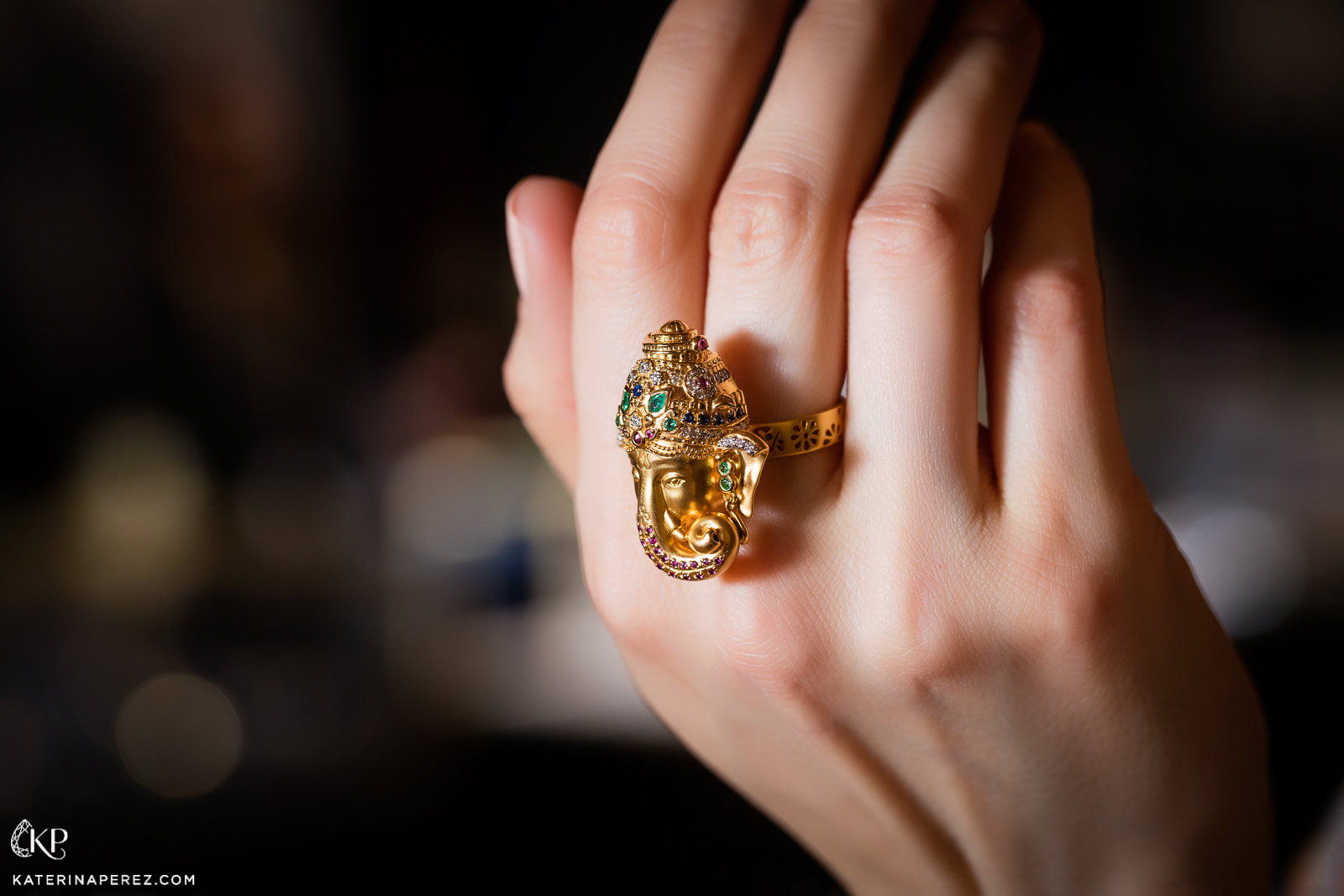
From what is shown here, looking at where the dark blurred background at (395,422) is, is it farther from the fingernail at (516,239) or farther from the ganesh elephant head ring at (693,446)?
the ganesh elephant head ring at (693,446)

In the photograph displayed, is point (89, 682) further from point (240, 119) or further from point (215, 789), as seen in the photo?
point (240, 119)

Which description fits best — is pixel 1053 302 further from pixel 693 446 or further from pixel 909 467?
pixel 693 446

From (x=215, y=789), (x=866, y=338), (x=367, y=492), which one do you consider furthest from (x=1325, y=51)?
(x=215, y=789)

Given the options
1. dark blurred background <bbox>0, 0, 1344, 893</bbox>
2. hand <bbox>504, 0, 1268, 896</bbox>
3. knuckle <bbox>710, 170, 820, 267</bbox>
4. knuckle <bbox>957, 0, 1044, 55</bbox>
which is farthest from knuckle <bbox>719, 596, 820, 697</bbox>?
dark blurred background <bbox>0, 0, 1344, 893</bbox>

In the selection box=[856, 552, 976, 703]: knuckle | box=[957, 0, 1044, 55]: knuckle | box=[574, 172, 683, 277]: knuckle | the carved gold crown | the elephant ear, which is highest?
box=[957, 0, 1044, 55]: knuckle

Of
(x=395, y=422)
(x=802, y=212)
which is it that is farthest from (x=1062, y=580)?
(x=395, y=422)

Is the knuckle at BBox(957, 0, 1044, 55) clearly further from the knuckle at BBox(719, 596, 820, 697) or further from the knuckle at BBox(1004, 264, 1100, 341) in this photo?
the knuckle at BBox(719, 596, 820, 697)
